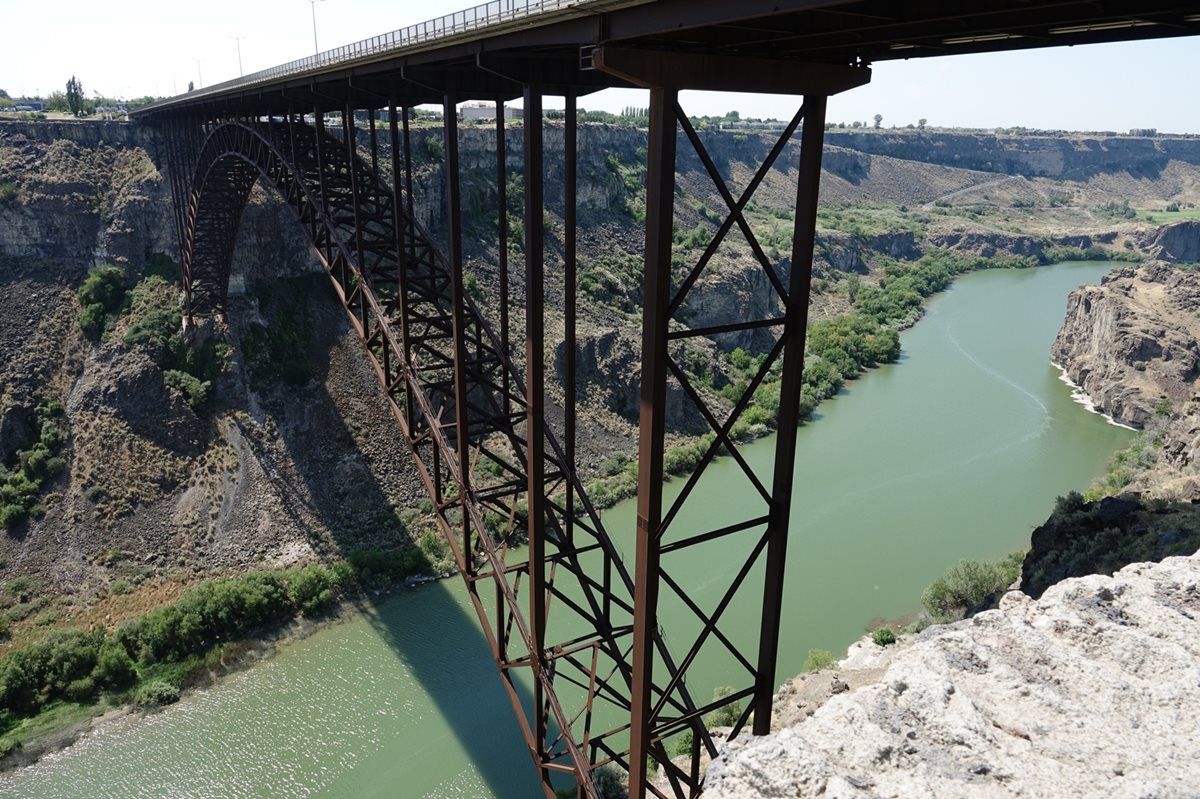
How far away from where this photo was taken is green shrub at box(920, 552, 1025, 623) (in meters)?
17.2

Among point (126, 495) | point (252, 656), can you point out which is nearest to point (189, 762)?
point (252, 656)

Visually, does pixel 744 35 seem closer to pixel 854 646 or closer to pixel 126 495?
pixel 854 646

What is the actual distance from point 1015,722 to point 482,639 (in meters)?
15.6

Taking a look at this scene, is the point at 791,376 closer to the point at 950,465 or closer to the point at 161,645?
the point at 161,645

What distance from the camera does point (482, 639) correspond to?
19.1 meters

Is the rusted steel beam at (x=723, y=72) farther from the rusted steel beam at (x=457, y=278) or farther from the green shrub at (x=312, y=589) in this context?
the green shrub at (x=312, y=589)

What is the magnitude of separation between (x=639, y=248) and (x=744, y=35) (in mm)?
36907

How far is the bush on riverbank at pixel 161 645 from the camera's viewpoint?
17.2 meters

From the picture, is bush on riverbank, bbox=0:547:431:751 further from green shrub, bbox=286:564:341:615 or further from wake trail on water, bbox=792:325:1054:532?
wake trail on water, bbox=792:325:1054:532

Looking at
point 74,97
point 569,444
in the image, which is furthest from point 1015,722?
point 74,97

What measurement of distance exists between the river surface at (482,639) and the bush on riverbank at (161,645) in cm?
101

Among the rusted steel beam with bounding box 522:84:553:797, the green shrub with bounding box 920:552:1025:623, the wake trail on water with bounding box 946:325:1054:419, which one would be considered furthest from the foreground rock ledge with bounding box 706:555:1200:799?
the wake trail on water with bounding box 946:325:1054:419

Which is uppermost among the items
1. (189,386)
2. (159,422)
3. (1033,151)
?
(1033,151)

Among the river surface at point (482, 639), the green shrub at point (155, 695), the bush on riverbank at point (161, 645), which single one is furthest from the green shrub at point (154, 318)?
the river surface at point (482, 639)
